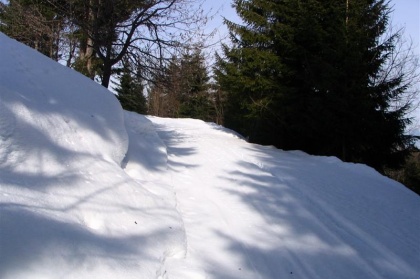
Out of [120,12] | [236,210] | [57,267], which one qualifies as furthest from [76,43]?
[57,267]

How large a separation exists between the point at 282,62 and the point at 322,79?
2.23 meters

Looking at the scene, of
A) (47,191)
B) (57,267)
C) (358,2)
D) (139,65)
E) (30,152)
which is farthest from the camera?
(358,2)

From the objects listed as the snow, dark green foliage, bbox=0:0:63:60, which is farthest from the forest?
the snow

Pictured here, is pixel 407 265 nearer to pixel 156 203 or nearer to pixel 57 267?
pixel 156 203

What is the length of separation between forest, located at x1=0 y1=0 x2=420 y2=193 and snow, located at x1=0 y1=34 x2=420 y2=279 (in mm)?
3941

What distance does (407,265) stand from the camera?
4.01m

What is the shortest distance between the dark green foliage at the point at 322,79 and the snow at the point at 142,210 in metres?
4.87

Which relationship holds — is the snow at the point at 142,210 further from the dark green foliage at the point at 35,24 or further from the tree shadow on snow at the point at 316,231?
the dark green foliage at the point at 35,24

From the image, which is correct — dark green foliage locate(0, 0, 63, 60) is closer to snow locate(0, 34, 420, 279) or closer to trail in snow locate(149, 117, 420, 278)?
snow locate(0, 34, 420, 279)

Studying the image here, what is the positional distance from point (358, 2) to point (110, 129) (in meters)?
10.5

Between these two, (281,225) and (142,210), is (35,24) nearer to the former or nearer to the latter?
(142,210)

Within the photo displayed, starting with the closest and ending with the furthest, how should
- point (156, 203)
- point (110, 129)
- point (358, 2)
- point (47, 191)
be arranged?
point (47, 191) → point (156, 203) → point (110, 129) → point (358, 2)

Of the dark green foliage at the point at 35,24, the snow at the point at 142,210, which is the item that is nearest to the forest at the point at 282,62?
the dark green foliage at the point at 35,24

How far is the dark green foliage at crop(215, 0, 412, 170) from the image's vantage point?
11.1 metres
